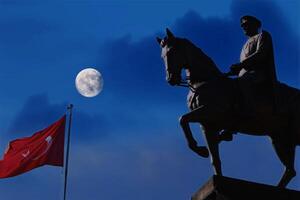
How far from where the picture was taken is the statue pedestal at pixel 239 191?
48.0 feet

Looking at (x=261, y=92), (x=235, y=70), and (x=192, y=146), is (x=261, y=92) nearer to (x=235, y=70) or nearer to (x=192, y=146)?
(x=235, y=70)

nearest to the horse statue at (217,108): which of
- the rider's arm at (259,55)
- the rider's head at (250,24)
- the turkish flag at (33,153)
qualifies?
the rider's arm at (259,55)

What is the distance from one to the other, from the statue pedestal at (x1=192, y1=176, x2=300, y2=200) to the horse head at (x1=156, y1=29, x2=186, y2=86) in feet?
8.07

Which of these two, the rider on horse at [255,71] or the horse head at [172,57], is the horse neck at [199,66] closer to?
the horse head at [172,57]

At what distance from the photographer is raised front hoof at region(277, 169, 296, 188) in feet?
53.1

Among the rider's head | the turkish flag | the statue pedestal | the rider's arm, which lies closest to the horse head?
the rider's arm

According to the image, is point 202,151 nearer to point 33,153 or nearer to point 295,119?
point 295,119

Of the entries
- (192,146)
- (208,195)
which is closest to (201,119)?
(192,146)

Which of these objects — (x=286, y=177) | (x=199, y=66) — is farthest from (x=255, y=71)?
(x=286, y=177)

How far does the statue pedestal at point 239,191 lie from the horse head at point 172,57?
246cm

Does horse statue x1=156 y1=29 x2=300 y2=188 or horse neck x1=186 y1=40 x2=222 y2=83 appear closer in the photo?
horse statue x1=156 y1=29 x2=300 y2=188

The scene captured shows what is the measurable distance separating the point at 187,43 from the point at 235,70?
119 centimetres

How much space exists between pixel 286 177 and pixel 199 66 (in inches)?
117

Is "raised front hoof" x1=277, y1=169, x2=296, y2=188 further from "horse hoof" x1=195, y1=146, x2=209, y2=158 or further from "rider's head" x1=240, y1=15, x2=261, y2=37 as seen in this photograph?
"rider's head" x1=240, y1=15, x2=261, y2=37
